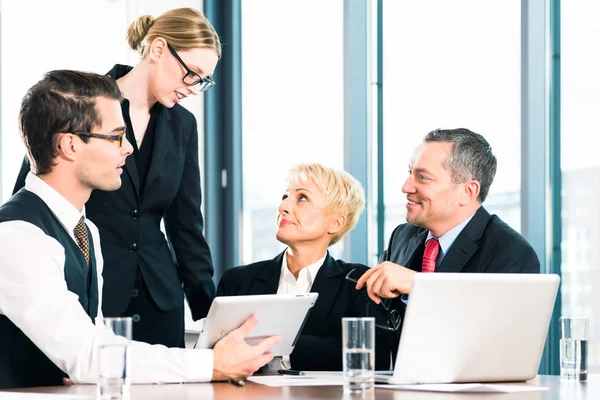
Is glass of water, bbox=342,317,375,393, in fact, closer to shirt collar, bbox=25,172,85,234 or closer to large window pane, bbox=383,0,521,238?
shirt collar, bbox=25,172,85,234

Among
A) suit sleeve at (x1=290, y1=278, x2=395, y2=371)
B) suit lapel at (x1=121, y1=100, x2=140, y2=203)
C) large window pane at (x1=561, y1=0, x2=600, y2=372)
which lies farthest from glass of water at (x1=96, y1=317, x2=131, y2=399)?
large window pane at (x1=561, y1=0, x2=600, y2=372)

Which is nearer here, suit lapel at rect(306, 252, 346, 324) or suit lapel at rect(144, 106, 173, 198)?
suit lapel at rect(306, 252, 346, 324)

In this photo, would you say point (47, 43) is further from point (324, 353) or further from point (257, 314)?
point (257, 314)

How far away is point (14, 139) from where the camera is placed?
16.4 ft

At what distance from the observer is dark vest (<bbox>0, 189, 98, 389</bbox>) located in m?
2.21

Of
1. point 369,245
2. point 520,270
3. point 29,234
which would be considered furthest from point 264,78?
point 29,234

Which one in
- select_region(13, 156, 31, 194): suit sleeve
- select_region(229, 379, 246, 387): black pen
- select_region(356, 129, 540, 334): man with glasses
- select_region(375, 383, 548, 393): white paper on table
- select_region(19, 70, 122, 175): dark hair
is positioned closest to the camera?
select_region(375, 383, 548, 393): white paper on table

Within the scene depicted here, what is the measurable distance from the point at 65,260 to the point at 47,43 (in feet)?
9.86

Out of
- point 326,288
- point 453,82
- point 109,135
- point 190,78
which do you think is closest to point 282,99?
point 453,82

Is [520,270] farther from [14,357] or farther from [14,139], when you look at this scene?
[14,139]

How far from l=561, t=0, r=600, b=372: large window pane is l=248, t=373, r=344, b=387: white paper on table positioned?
180 cm

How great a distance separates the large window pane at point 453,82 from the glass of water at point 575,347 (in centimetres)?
174

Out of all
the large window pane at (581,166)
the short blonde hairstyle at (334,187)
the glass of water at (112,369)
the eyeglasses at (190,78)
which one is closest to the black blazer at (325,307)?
the short blonde hairstyle at (334,187)

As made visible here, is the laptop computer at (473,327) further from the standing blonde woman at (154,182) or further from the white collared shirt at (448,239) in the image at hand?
the standing blonde woman at (154,182)
